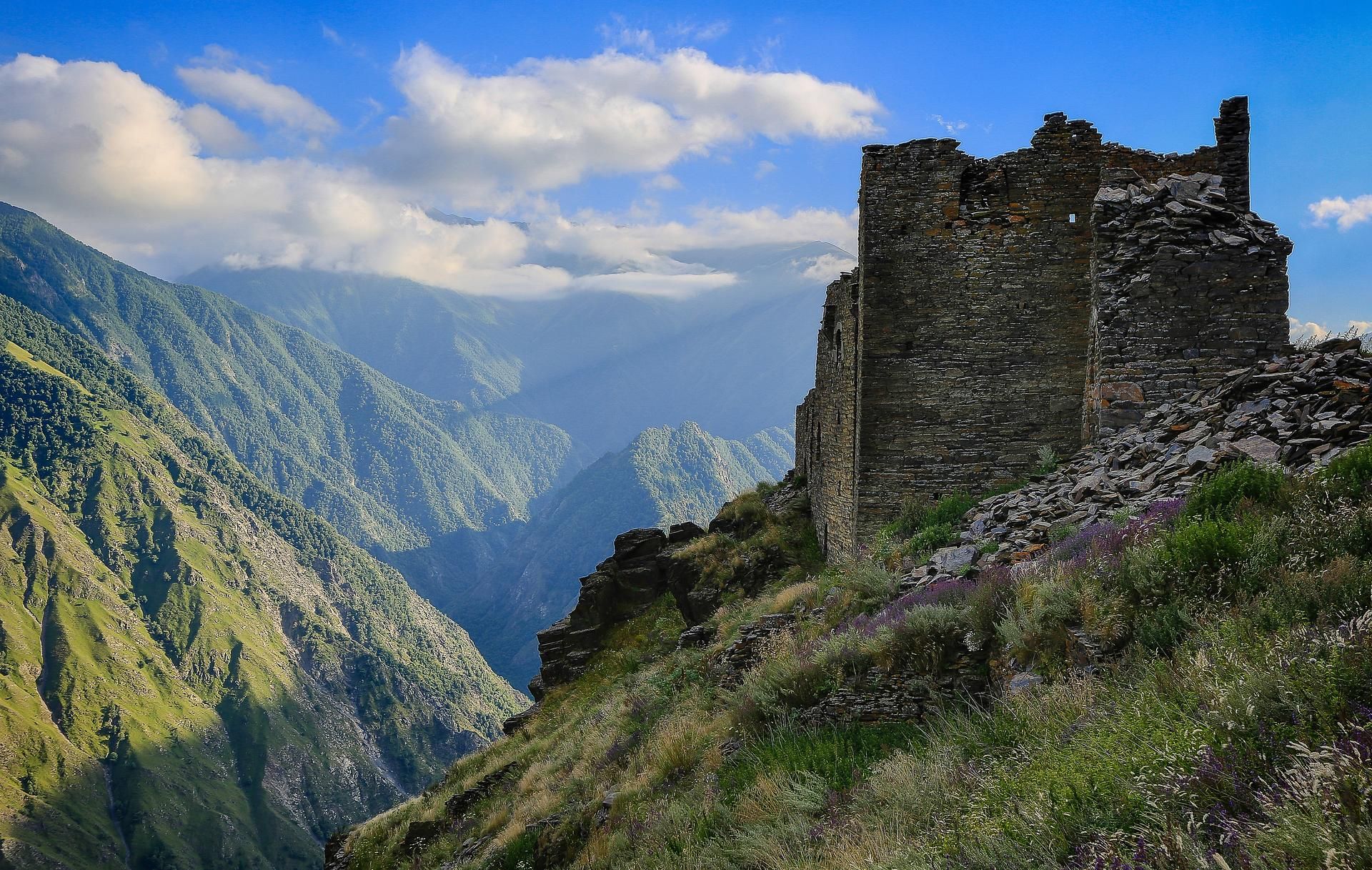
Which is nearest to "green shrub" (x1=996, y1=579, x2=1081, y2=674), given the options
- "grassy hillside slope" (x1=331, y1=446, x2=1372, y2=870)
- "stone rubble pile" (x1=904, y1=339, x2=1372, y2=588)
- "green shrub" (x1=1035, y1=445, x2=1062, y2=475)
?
"grassy hillside slope" (x1=331, y1=446, x2=1372, y2=870)

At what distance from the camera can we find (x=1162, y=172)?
600 inches

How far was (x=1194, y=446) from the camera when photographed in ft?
30.0

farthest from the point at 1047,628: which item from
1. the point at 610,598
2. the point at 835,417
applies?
the point at 610,598

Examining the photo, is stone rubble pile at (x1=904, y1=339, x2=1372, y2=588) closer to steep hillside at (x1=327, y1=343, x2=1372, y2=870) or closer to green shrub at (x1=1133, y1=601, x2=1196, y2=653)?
steep hillside at (x1=327, y1=343, x2=1372, y2=870)

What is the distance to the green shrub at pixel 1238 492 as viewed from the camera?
6457 mm

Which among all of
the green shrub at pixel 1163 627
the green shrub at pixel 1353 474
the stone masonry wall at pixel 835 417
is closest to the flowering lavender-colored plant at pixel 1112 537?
the green shrub at pixel 1163 627

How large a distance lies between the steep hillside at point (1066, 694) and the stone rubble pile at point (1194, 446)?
4 centimetres

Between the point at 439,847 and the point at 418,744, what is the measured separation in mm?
195342

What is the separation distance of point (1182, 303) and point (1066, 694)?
8664 millimetres

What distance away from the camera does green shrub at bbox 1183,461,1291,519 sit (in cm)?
646

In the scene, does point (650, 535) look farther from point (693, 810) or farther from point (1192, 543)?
point (1192, 543)

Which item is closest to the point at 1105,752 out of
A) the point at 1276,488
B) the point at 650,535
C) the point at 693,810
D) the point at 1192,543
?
the point at 1192,543

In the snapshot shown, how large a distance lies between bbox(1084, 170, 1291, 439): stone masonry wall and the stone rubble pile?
28.1 inches

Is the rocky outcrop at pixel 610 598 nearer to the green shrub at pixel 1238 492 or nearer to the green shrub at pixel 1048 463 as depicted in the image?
the green shrub at pixel 1048 463
